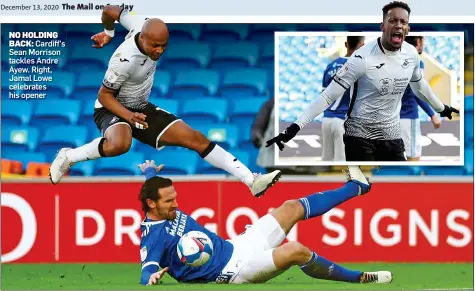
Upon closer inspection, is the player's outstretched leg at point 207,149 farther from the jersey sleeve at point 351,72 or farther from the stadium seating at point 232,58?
the stadium seating at point 232,58

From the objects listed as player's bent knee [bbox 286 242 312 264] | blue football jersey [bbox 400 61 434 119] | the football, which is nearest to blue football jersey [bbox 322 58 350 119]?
blue football jersey [bbox 400 61 434 119]

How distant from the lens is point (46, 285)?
349 inches

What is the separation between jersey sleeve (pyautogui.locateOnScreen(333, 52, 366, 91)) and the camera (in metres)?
9.38

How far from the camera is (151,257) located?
7.99 meters

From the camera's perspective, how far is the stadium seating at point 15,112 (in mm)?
11531

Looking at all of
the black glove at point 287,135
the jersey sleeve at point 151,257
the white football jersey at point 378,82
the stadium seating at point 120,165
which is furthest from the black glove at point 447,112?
the stadium seating at point 120,165

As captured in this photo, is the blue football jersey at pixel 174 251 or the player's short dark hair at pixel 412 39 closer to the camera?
the blue football jersey at pixel 174 251

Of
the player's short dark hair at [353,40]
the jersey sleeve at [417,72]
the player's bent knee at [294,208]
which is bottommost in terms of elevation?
the player's bent knee at [294,208]

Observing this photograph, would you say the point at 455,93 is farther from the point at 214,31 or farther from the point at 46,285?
the point at 46,285

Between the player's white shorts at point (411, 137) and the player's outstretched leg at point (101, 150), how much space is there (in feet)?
7.81

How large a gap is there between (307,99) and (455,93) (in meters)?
1.21

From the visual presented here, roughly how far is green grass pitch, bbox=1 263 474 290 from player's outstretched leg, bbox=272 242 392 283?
64 mm

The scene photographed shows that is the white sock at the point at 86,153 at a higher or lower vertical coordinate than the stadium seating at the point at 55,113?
lower

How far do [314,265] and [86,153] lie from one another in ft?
6.30
